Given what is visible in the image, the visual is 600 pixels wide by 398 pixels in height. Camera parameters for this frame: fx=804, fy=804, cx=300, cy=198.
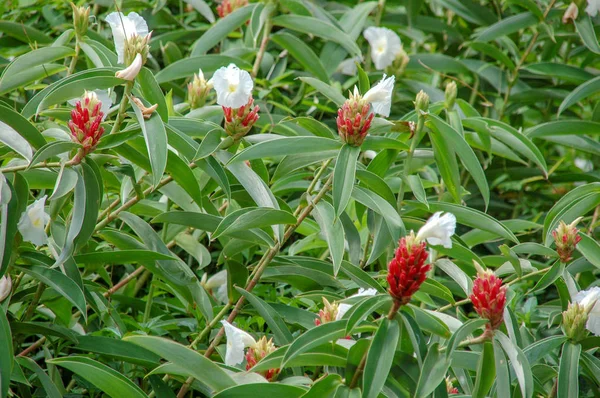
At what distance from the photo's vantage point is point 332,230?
1.09m

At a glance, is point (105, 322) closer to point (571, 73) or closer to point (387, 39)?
point (387, 39)

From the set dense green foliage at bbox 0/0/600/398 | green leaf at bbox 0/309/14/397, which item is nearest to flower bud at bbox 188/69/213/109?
dense green foliage at bbox 0/0/600/398

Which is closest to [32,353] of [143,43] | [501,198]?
[143,43]

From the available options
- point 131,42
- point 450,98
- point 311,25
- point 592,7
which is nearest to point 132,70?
point 131,42

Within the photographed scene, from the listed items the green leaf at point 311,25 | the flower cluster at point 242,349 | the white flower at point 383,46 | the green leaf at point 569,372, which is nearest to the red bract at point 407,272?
the flower cluster at point 242,349

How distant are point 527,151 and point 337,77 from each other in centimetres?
80

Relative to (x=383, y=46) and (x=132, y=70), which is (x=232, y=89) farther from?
(x=383, y=46)

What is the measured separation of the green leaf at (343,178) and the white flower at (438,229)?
118 millimetres

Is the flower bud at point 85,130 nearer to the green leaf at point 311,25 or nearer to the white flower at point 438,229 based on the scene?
the white flower at point 438,229

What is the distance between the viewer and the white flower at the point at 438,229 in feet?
3.09

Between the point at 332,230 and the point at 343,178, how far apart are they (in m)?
0.09

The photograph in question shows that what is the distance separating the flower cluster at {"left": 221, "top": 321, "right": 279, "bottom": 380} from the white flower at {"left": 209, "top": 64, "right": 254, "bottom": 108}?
298 mm

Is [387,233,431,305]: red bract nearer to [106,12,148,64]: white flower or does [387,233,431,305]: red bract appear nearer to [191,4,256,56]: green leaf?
[106,12,148,64]: white flower

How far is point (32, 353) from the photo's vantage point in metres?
1.37
